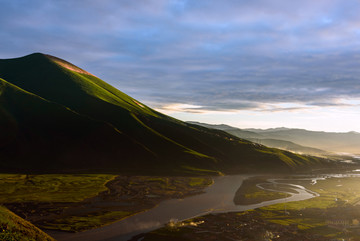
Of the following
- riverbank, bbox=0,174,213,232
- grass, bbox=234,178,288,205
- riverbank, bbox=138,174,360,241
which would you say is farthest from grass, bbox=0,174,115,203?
grass, bbox=234,178,288,205

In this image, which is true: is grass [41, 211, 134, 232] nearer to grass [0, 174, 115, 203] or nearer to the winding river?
the winding river

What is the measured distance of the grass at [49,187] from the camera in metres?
107

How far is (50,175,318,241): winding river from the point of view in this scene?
2763 inches

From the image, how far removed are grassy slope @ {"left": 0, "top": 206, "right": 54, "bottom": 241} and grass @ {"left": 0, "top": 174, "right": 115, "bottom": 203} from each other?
2356 inches

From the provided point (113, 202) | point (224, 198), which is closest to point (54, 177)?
point (113, 202)

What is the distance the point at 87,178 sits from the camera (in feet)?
525

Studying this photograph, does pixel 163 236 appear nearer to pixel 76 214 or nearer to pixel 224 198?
pixel 76 214

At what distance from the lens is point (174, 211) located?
95.7 m

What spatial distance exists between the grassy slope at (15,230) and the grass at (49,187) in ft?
196

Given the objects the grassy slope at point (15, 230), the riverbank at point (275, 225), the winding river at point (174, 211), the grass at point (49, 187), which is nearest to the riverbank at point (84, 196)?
the grass at point (49, 187)

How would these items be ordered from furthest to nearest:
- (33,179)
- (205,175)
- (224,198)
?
(205,175), (33,179), (224,198)

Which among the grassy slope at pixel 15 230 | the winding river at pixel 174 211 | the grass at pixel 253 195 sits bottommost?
the winding river at pixel 174 211

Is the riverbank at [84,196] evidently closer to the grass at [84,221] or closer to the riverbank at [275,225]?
the grass at [84,221]

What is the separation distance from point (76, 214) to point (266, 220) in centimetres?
5812
